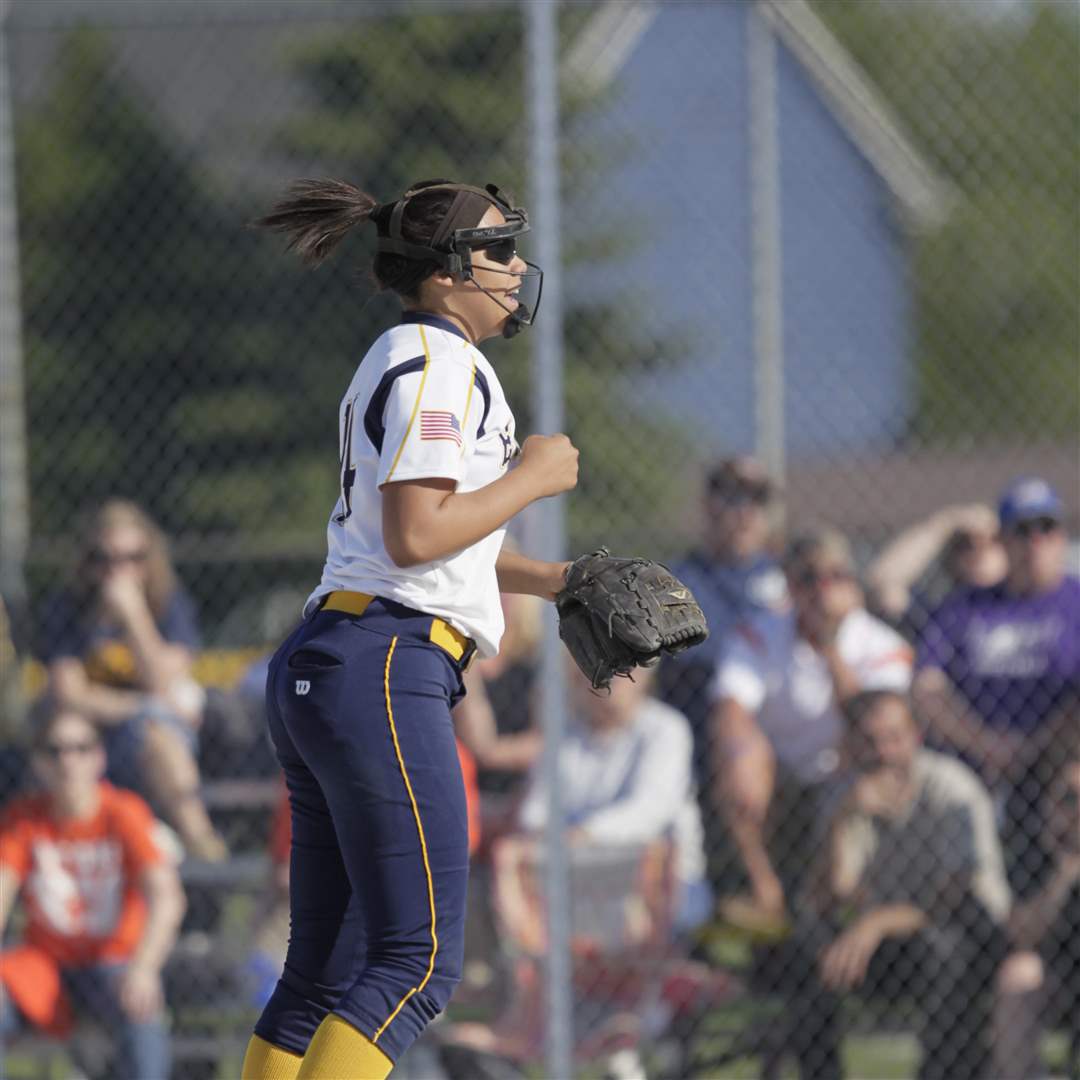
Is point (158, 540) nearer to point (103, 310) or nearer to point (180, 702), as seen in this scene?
point (180, 702)

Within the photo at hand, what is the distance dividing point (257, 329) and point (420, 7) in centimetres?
721

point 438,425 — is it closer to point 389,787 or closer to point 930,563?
point 389,787

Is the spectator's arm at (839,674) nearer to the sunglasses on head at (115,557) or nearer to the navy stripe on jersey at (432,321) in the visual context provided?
the sunglasses on head at (115,557)

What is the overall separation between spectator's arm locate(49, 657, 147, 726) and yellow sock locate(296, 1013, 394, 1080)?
10.0 ft

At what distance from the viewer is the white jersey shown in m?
2.88

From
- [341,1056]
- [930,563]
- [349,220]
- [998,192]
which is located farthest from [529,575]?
[998,192]

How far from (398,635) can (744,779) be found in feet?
9.33

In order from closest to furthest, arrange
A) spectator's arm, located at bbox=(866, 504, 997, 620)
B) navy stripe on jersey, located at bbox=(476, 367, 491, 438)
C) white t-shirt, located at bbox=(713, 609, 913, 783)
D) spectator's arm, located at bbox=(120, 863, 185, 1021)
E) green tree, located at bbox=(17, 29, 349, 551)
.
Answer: navy stripe on jersey, located at bbox=(476, 367, 491, 438), spectator's arm, located at bbox=(120, 863, 185, 1021), white t-shirt, located at bbox=(713, 609, 913, 783), spectator's arm, located at bbox=(866, 504, 997, 620), green tree, located at bbox=(17, 29, 349, 551)

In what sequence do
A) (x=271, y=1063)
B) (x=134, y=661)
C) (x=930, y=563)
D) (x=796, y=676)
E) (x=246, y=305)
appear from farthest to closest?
(x=246, y=305) → (x=930, y=563) → (x=134, y=661) → (x=796, y=676) → (x=271, y=1063)

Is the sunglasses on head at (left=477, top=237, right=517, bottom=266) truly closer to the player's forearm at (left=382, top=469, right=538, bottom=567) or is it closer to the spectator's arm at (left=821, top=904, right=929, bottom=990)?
the player's forearm at (left=382, top=469, right=538, bottom=567)

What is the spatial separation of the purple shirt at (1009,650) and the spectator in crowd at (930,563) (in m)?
0.08

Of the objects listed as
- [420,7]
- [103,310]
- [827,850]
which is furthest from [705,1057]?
[103,310]

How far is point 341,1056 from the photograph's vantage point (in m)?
2.87

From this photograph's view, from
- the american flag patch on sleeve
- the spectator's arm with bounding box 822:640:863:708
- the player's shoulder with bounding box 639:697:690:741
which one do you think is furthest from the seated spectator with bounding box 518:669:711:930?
the american flag patch on sleeve
